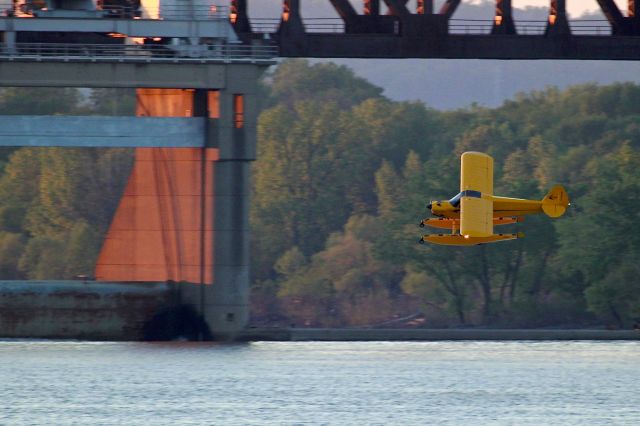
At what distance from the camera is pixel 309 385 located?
6669cm

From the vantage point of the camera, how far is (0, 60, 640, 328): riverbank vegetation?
104 meters

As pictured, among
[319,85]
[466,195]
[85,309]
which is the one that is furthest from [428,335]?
[319,85]

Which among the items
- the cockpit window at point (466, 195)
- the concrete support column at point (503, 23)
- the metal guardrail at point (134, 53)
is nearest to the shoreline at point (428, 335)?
the metal guardrail at point (134, 53)

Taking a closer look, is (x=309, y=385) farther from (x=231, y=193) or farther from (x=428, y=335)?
(x=428, y=335)

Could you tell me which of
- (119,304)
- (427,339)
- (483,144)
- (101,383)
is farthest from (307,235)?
(101,383)

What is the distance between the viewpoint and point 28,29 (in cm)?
7644

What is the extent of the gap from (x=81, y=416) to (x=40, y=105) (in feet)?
251

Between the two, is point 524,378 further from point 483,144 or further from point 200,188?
point 483,144

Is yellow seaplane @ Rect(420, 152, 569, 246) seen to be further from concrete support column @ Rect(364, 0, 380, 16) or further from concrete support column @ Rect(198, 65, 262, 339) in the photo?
concrete support column @ Rect(198, 65, 262, 339)

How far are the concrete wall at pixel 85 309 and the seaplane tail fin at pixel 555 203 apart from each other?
59.3 feet

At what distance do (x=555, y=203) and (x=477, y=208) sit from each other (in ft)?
13.3

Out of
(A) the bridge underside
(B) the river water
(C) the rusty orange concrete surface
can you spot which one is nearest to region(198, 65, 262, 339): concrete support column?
(C) the rusty orange concrete surface

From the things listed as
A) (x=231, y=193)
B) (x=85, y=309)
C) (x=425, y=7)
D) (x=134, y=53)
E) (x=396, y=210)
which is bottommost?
(x=85, y=309)

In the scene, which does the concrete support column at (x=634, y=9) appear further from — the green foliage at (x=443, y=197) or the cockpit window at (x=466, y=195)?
the green foliage at (x=443, y=197)
